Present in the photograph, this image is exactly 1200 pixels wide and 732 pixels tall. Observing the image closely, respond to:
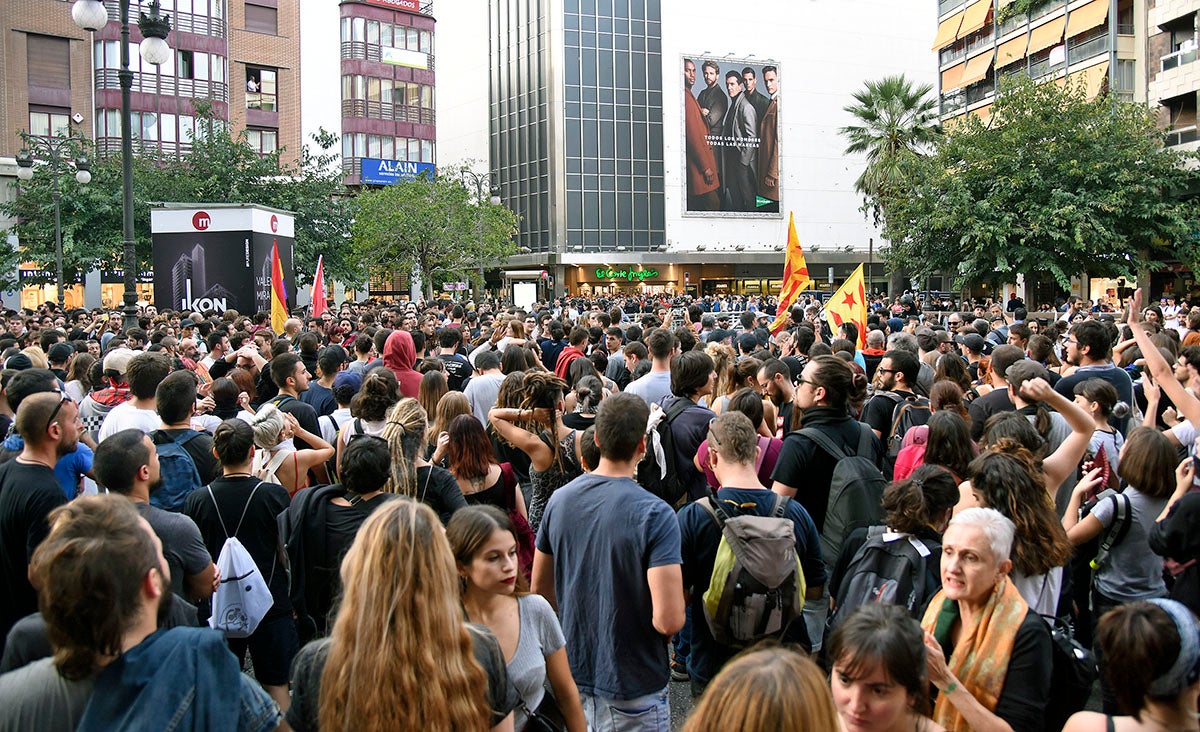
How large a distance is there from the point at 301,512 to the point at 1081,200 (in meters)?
29.3

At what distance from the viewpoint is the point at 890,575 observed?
3773 millimetres

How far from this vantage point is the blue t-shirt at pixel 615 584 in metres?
3.82

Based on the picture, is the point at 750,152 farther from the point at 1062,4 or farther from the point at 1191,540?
the point at 1191,540

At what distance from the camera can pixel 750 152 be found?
64750 millimetres

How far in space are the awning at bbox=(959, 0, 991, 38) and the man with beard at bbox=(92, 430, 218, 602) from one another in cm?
4677

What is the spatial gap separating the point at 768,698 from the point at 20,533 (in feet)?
12.7

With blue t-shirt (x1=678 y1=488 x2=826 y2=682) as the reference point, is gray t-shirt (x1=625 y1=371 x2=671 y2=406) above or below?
above

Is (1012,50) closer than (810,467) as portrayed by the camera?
No

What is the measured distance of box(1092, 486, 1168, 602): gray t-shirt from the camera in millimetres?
4820

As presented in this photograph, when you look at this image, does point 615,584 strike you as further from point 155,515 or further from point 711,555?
point 155,515

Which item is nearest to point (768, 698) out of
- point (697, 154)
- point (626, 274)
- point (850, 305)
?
point (850, 305)

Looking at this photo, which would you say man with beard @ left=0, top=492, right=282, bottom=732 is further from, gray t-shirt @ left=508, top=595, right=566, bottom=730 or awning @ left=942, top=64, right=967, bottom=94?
awning @ left=942, top=64, right=967, bottom=94

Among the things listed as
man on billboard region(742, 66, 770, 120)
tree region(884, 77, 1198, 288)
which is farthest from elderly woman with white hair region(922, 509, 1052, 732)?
man on billboard region(742, 66, 770, 120)

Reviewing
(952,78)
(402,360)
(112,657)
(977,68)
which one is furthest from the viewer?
(952,78)
